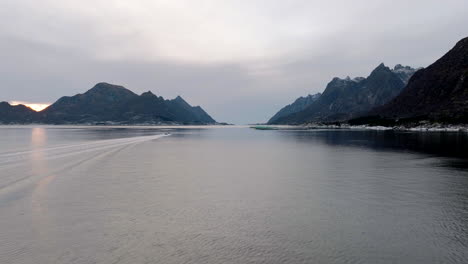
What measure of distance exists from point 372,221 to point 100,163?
120ft

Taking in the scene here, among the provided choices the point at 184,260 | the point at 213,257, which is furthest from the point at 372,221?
the point at 184,260

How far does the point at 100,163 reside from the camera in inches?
1699

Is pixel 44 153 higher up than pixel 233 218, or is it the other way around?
pixel 44 153

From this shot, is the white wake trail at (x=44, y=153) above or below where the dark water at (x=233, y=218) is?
above

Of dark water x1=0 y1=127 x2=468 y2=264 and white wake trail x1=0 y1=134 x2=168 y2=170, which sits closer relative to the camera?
dark water x1=0 y1=127 x2=468 y2=264

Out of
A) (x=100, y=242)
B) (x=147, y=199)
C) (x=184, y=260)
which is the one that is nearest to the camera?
(x=184, y=260)

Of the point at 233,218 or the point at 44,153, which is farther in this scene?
the point at 44,153

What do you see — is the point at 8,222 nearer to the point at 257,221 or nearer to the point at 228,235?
the point at 228,235

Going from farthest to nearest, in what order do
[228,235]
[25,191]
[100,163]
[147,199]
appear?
[100,163] → [25,191] → [147,199] → [228,235]

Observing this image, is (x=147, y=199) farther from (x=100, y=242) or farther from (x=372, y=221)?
(x=372, y=221)

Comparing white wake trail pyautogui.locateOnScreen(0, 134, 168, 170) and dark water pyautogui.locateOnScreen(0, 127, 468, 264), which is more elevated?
→ white wake trail pyautogui.locateOnScreen(0, 134, 168, 170)

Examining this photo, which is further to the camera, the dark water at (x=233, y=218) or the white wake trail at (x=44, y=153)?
the white wake trail at (x=44, y=153)

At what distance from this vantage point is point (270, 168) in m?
39.5

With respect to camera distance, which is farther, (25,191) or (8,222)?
(25,191)
